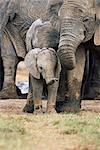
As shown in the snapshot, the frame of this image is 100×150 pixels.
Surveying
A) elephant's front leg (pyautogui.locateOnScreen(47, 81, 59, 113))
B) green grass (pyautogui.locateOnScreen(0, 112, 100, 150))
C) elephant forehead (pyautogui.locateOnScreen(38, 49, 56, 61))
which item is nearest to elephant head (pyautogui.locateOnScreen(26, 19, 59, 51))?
elephant forehead (pyautogui.locateOnScreen(38, 49, 56, 61))

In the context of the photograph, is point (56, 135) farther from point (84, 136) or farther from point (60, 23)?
point (60, 23)

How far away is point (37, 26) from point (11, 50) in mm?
4424

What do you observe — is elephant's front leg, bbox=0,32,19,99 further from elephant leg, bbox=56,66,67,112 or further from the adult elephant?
the adult elephant

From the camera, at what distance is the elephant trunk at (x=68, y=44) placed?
9.59 metres

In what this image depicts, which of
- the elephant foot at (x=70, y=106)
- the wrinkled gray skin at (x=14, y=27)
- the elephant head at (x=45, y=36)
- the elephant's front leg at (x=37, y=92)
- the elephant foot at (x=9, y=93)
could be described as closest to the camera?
the elephant's front leg at (x=37, y=92)

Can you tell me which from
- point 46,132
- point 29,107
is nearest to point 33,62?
point 29,107

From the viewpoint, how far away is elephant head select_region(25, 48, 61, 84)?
972 centimetres

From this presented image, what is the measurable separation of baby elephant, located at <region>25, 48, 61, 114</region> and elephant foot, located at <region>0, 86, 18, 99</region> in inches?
167

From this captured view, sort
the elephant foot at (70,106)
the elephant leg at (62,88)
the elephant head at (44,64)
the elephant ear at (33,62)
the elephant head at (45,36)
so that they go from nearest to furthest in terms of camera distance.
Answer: the elephant head at (44,64), the elephant ear at (33,62), the elephant head at (45,36), the elephant foot at (70,106), the elephant leg at (62,88)

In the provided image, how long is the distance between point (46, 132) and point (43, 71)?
2099 mm

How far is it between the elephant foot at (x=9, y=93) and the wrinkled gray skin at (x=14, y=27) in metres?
0.18

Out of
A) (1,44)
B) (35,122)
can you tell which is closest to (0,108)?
(35,122)

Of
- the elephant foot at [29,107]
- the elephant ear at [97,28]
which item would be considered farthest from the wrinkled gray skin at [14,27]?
the elephant ear at [97,28]

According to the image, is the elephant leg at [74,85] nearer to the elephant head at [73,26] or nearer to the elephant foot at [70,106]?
the elephant foot at [70,106]
